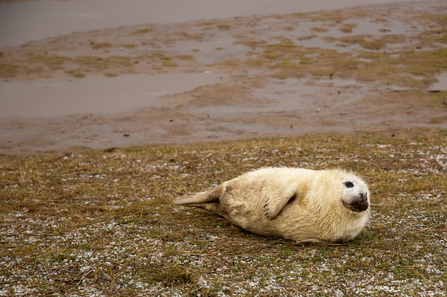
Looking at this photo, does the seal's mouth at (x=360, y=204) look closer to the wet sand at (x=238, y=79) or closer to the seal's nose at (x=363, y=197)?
the seal's nose at (x=363, y=197)

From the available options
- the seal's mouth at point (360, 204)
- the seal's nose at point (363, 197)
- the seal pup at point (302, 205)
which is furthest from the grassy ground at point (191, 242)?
the seal's nose at point (363, 197)

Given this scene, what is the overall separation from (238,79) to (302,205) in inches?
678

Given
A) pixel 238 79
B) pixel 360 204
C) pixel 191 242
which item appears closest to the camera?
pixel 360 204

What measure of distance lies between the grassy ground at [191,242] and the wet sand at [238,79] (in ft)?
19.4

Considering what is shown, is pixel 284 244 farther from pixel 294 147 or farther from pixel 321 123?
pixel 321 123

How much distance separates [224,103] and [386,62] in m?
9.85

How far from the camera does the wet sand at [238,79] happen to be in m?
15.4

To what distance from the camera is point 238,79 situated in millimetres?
21859

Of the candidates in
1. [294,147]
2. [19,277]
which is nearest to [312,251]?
[19,277]

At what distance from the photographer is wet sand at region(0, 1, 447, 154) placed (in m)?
15.4

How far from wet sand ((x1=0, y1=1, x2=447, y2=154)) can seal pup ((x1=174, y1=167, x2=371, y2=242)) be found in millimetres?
8484

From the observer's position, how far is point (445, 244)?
4.97 m

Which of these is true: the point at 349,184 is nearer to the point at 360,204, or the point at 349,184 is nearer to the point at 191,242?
the point at 360,204

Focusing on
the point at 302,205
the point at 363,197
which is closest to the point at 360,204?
the point at 363,197
